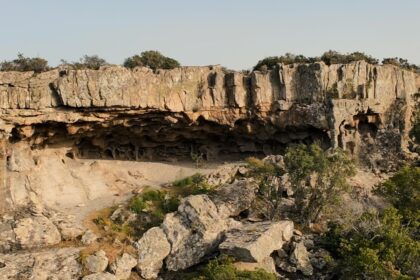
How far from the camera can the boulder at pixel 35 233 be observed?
77.7ft

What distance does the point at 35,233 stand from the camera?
24.0 meters

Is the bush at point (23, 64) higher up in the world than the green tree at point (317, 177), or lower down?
higher up

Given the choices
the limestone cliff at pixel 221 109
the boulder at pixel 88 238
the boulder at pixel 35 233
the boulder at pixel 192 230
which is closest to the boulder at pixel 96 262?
the boulder at pixel 88 238

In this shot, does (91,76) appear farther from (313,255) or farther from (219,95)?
(313,255)

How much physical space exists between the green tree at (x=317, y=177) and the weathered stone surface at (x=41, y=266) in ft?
38.1

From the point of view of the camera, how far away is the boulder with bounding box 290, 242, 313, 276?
2242cm

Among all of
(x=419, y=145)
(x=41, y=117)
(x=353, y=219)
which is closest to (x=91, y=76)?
(x=41, y=117)

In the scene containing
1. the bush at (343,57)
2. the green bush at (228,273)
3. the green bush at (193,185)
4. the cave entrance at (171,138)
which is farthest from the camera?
the bush at (343,57)

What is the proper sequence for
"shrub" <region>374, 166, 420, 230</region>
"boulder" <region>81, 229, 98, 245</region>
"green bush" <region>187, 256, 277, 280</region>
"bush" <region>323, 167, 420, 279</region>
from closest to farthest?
"green bush" <region>187, 256, 277, 280</region>, "bush" <region>323, 167, 420, 279</region>, "boulder" <region>81, 229, 98, 245</region>, "shrub" <region>374, 166, 420, 230</region>

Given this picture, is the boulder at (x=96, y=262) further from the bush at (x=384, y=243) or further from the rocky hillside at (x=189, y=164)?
the bush at (x=384, y=243)

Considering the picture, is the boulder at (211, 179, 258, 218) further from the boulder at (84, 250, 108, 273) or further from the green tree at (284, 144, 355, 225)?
the boulder at (84, 250, 108, 273)

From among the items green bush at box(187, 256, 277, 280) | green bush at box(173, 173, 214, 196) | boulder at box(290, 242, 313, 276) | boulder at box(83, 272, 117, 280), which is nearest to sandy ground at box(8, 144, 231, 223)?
green bush at box(173, 173, 214, 196)

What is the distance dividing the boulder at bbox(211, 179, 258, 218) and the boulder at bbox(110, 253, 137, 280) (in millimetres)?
5112

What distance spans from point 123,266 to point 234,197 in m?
7.01
